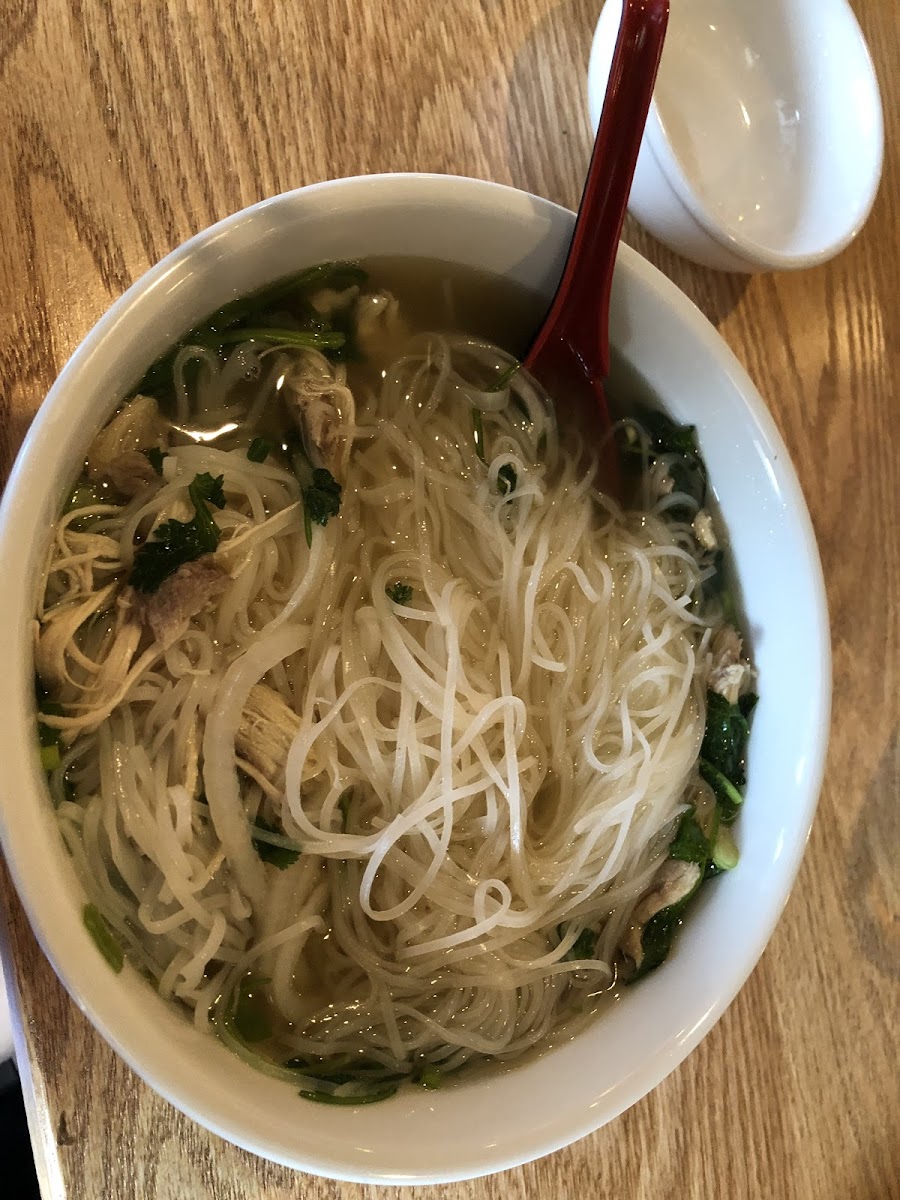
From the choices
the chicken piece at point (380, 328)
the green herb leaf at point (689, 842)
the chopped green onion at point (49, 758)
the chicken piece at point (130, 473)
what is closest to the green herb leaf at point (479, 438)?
the chicken piece at point (380, 328)

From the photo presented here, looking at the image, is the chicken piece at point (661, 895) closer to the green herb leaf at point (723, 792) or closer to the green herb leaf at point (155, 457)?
the green herb leaf at point (723, 792)

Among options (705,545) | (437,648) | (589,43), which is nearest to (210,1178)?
(437,648)

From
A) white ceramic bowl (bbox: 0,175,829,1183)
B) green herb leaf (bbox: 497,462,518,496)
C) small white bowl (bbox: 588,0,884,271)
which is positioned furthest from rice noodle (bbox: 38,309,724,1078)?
small white bowl (bbox: 588,0,884,271)

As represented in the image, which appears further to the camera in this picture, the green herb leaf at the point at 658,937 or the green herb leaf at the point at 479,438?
the green herb leaf at the point at 479,438

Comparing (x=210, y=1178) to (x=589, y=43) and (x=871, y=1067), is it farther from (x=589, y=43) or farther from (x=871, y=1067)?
(x=589, y=43)

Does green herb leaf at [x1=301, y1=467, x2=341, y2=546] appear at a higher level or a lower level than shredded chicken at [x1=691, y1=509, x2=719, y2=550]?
higher

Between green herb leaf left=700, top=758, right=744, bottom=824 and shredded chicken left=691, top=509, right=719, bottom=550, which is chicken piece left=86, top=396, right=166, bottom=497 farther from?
green herb leaf left=700, top=758, right=744, bottom=824
